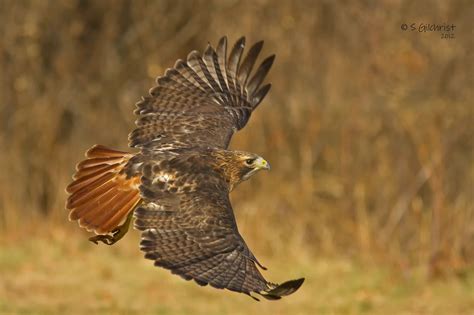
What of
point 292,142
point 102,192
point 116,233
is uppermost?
point 292,142

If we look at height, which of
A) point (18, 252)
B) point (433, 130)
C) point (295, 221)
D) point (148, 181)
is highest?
point (433, 130)

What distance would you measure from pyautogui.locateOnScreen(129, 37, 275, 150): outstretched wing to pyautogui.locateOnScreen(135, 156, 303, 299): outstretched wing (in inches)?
33.5

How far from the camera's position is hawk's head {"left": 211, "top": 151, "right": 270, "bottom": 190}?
8320 millimetres

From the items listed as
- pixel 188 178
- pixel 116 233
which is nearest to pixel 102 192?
pixel 116 233

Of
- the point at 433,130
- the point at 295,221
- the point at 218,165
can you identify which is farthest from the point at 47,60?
the point at 218,165

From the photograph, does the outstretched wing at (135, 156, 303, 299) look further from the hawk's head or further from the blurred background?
the blurred background

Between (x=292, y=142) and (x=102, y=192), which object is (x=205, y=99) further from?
(x=292, y=142)

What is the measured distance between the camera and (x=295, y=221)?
13852 mm

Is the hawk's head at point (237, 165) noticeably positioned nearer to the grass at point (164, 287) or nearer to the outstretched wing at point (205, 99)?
the outstretched wing at point (205, 99)

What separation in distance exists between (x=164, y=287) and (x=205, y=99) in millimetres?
3506

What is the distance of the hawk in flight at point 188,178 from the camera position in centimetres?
725

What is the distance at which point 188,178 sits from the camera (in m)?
7.91

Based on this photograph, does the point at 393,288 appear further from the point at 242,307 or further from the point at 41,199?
the point at 41,199

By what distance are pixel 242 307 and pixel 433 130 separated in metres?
3.42
